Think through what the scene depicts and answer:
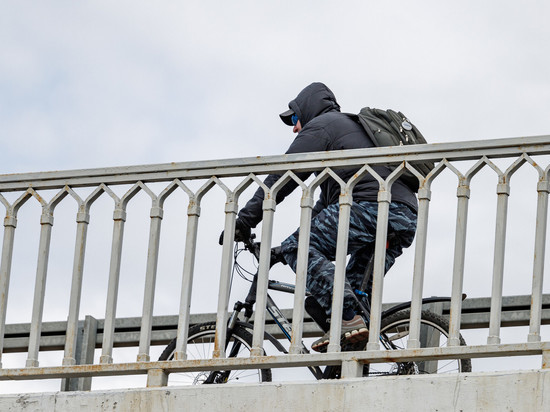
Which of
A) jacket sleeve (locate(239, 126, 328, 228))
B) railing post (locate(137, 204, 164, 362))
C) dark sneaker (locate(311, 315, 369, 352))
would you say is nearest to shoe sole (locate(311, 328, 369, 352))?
dark sneaker (locate(311, 315, 369, 352))

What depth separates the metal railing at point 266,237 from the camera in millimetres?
6637

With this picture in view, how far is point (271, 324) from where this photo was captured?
372 inches

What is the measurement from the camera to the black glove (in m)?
7.98

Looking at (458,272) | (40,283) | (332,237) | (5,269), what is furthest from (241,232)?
(458,272)

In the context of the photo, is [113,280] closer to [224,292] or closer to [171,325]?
[224,292]

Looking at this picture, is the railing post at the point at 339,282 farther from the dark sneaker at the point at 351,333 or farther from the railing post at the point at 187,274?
the railing post at the point at 187,274

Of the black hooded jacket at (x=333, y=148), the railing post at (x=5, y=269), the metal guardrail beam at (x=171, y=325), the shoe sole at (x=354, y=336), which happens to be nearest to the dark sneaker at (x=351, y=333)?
the shoe sole at (x=354, y=336)

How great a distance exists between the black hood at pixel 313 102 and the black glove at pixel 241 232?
86cm

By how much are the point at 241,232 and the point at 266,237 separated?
35.4 inches

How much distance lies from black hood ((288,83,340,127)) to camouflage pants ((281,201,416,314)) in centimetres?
75

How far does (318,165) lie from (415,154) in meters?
0.51

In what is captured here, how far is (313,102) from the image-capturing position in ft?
27.7

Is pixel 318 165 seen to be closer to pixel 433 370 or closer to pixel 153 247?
pixel 153 247

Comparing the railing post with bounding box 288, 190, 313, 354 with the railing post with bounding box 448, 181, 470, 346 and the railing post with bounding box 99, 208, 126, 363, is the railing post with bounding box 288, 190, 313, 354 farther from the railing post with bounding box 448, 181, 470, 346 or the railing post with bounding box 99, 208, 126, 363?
the railing post with bounding box 99, 208, 126, 363
